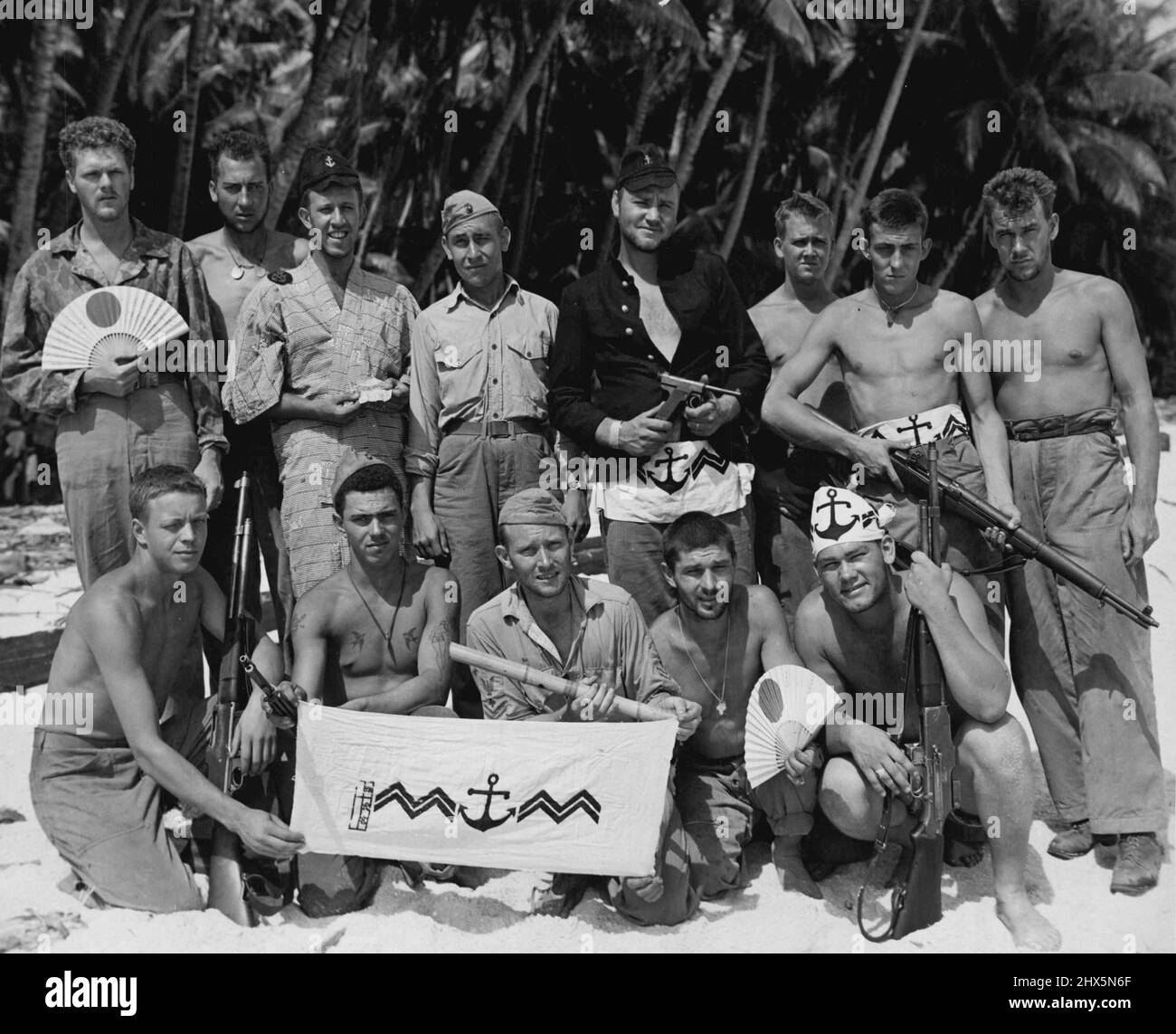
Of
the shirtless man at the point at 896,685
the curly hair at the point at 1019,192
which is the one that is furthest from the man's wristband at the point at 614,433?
the curly hair at the point at 1019,192

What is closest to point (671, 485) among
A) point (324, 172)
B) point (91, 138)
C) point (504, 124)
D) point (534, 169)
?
point (324, 172)

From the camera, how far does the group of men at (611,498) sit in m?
4.91

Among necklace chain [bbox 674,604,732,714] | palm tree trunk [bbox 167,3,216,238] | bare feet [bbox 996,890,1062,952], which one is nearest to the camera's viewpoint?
bare feet [bbox 996,890,1062,952]

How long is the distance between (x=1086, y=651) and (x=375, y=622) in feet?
9.30

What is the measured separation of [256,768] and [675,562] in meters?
1.71

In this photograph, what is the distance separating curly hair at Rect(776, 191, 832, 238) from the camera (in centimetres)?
592

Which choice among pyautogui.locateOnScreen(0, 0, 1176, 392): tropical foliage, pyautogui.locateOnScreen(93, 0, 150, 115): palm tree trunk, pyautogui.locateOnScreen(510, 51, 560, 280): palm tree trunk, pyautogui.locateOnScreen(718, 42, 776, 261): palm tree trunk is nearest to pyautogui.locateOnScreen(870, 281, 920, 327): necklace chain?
pyautogui.locateOnScreen(0, 0, 1176, 392): tropical foliage

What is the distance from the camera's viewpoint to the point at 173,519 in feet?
16.2

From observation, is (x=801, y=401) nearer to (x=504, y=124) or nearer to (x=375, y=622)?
(x=375, y=622)

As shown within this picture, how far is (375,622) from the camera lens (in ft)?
17.1

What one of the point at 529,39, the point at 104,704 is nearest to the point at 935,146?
the point at 529,39

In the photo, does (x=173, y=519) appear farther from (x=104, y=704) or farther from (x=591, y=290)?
(x=591, y=290)

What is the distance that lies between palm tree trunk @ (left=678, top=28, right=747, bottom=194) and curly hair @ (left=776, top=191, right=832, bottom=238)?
60.5 ft

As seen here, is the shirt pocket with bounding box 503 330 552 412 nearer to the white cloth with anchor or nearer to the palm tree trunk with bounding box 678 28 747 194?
the white cloth with anchor
